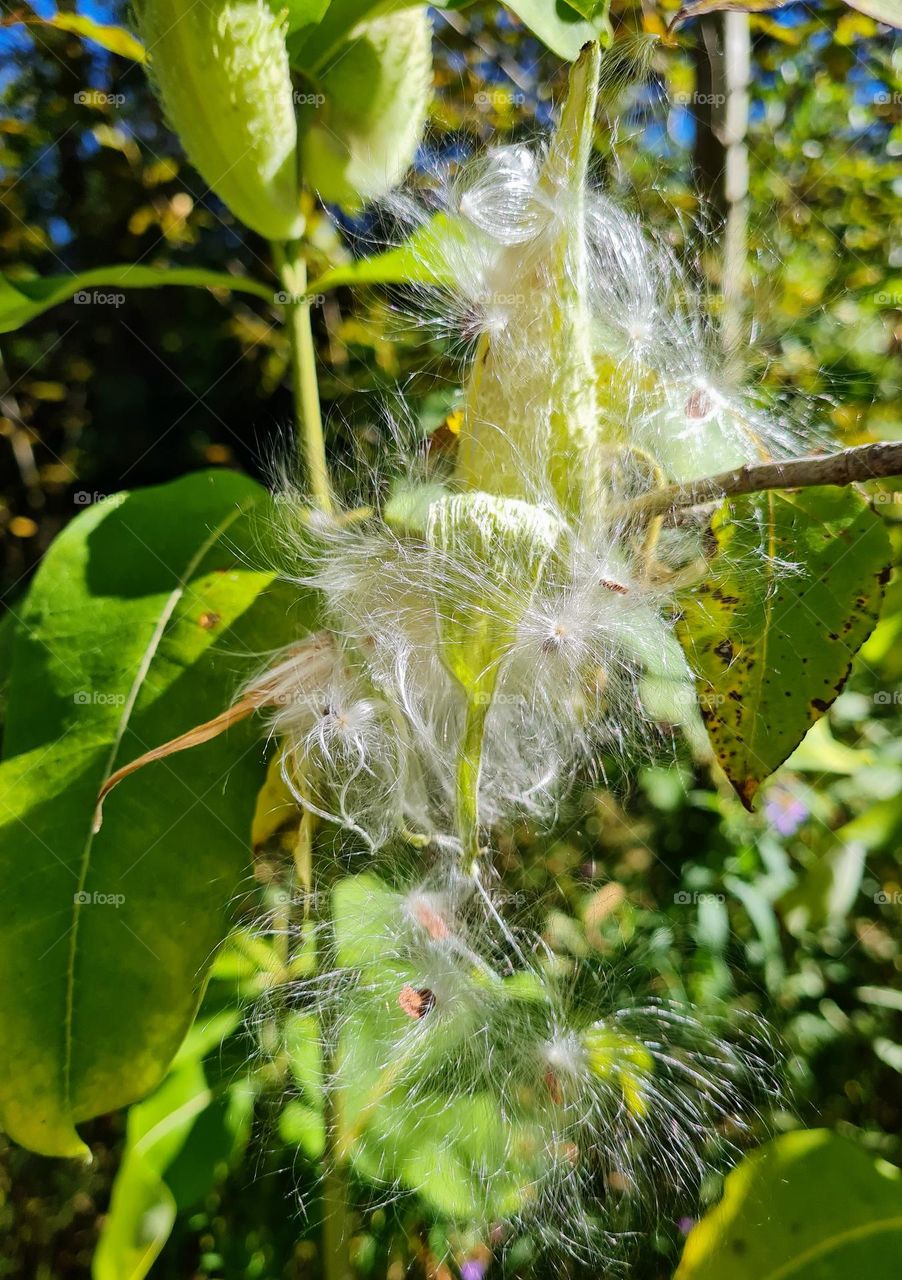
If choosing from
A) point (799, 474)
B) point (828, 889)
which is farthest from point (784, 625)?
point (828, 889)

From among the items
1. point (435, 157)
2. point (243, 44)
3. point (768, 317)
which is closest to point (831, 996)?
point (768, 317)

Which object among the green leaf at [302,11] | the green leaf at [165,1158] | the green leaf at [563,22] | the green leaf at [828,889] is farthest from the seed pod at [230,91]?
the green leaf at [828,889]

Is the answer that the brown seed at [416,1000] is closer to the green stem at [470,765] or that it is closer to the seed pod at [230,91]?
the green stem at [470,765]

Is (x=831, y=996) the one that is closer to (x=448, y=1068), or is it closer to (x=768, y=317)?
(x=448, y=1068)
